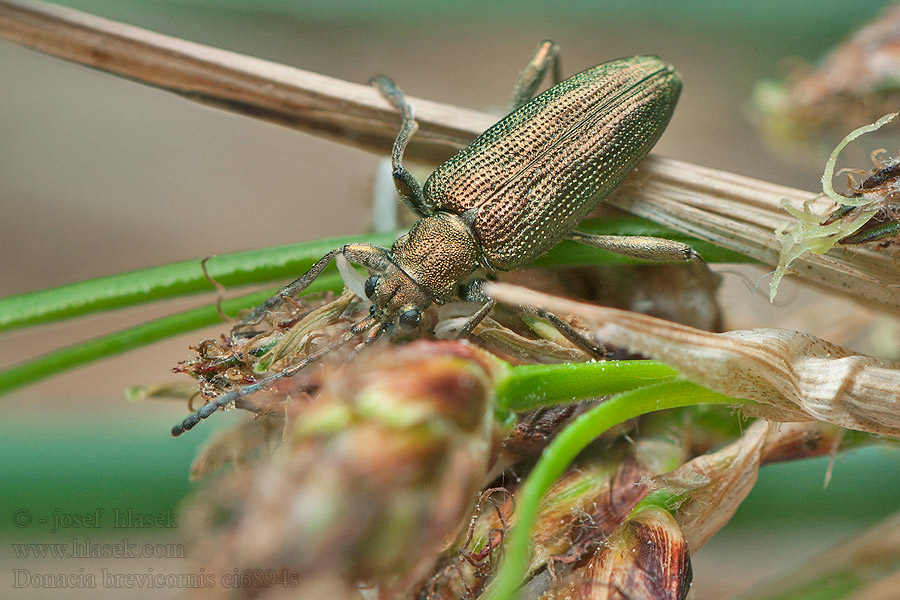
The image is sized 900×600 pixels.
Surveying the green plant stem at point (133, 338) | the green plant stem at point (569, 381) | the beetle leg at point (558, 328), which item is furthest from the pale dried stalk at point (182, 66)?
the green plant stem at point (569, 381)

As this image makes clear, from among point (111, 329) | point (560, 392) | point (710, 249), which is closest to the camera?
point (560, 392)

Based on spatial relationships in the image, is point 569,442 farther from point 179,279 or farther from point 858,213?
point 179,279

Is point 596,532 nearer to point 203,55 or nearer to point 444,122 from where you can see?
point 444,122

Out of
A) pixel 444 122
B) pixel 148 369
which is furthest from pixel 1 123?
pixel 444 122

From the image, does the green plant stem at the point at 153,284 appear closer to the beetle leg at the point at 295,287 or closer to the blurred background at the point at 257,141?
the beetle leg at the point at 295,287

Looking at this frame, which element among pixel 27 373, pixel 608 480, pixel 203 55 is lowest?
pixel 608 480

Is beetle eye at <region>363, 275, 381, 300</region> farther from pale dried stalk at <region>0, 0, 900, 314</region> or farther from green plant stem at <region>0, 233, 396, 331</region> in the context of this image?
pale dried stalk at <region>0, 0, 900, 314</region>
